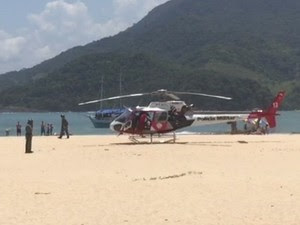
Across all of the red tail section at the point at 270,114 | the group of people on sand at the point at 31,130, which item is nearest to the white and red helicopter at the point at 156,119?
the group of people on sand at the point at 31,130

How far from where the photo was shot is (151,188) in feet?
44.3

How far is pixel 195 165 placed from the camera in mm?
18344

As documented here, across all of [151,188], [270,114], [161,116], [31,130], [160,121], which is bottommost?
[151,188]

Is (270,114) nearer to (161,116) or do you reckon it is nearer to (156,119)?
(161,116)

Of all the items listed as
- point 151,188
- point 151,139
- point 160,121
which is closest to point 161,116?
point 160,121

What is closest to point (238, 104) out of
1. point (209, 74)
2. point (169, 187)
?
point (209, 74)

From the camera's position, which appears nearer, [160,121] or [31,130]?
[31,130]

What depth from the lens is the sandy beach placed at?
10.2 meters

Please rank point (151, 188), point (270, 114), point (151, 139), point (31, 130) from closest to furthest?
point (151, 188)
point (31, 130)
point (151, 139)
point (270, 114)

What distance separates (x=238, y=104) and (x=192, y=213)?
15178cm

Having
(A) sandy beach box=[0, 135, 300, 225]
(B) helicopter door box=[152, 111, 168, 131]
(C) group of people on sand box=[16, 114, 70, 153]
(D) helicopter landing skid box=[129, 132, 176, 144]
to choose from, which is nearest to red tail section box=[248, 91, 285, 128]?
(D) helicopter landing skid box=[129, 132, 176, 144]

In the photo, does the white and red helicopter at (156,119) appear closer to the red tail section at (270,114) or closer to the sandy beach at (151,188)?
the red tail section at (270,114)

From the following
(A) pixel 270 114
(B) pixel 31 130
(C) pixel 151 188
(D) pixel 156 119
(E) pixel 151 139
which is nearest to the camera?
(C) pixel 151 188

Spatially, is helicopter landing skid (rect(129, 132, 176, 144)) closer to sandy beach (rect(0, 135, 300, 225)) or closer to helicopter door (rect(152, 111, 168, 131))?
helicopter door (rect(152, 111, 168, 131))
